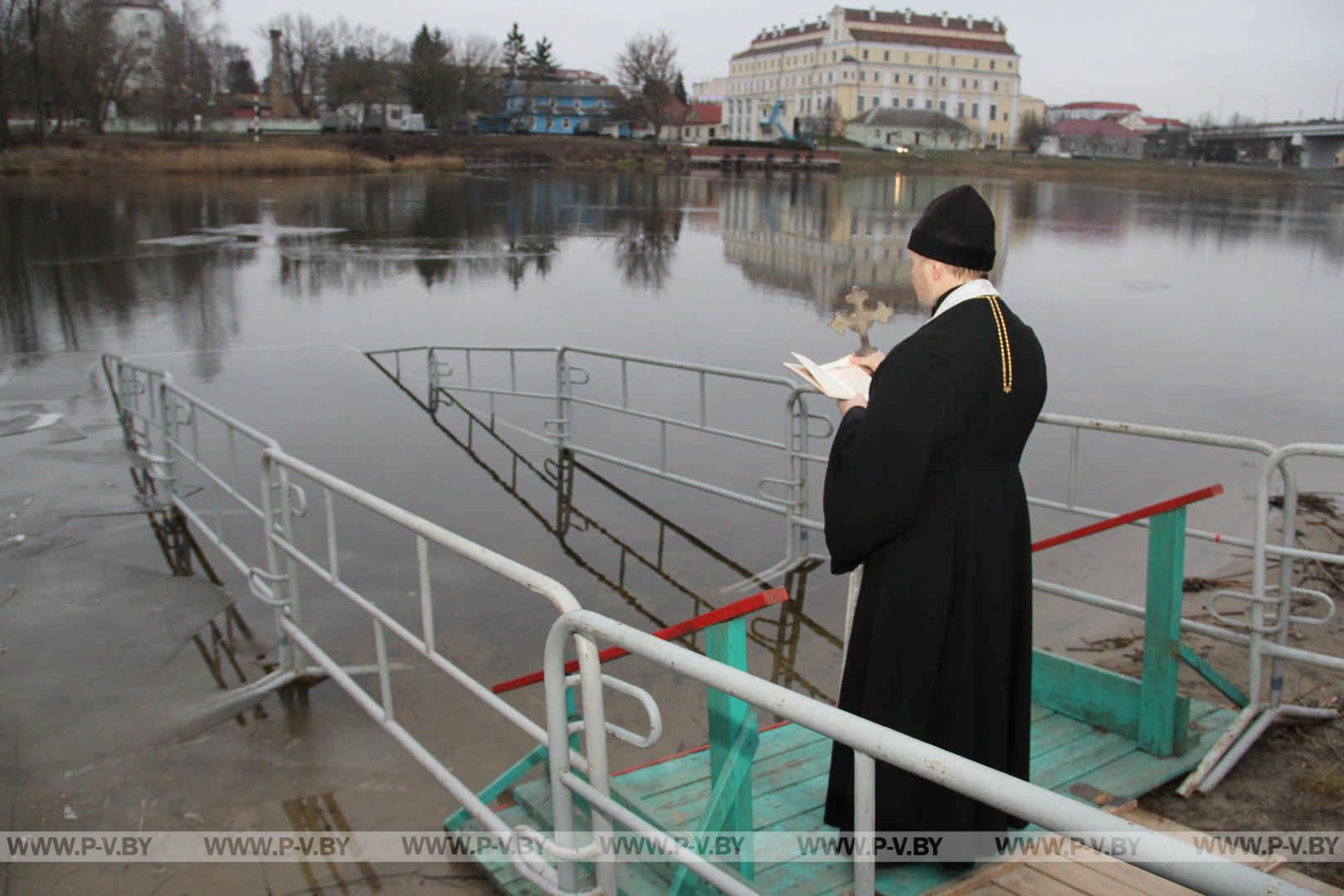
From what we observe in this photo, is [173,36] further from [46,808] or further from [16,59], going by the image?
[46,808]

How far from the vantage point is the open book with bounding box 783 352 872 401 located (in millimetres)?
2895

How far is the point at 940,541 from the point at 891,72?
133 metres

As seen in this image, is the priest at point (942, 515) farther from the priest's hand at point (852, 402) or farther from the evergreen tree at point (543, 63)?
the evergreen tree at point (543, 63)

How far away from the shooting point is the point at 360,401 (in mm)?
11234

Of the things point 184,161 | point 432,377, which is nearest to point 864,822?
point 432,377

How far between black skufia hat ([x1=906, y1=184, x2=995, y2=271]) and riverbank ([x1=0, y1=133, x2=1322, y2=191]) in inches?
2261

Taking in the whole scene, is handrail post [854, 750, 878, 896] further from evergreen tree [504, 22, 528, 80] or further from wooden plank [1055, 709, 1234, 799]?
evergreen tree [504, 22, 528, 80]

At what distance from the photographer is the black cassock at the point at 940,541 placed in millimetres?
2713

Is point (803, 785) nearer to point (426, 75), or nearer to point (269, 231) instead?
point (269, 231)

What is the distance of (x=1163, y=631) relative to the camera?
3.74 metres

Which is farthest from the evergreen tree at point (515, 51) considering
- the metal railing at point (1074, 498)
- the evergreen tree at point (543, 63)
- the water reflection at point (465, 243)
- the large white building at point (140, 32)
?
the metal railing at point (1074, 498)

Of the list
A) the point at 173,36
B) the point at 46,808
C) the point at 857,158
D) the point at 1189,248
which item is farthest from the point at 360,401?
the point at 857,158

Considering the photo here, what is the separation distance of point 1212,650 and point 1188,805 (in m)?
2.27

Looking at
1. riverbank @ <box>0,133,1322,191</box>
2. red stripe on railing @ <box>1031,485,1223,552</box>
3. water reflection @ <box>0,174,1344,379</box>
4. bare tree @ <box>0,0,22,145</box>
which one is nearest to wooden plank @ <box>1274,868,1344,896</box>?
red stripe on railing @ <box>1031,485,1223,552</box>
